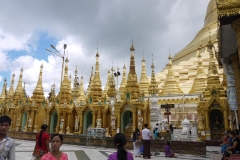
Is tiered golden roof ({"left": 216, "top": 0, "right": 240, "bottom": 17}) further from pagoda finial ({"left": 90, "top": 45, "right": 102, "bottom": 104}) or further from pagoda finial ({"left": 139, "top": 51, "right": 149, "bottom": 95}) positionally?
pagoda finial ({"left": 139, "top": 51, "right": 149, "bottom": 95})

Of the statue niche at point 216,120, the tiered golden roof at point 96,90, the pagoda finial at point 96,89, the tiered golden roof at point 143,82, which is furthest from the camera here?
the tiered golden roof at point 143,82

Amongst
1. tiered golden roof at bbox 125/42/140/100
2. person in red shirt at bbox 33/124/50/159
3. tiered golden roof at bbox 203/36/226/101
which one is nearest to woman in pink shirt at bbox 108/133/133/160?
person in red shirt at bbox 33/124/50/159

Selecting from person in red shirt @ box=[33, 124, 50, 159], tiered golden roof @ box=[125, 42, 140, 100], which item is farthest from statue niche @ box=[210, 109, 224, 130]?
person in red shirt @ box=[33, 124, 50, 159]

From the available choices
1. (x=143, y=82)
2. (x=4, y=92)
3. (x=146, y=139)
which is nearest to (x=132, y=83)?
(x=146, y=139)

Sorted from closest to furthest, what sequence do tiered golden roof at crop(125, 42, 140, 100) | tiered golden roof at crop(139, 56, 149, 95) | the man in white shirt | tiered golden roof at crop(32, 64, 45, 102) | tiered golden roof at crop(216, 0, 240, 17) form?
tiered golden roof at crop(216, 0, 240, 17) → the man in white shirt → tiered golden roof at crop(125, 42, 140, 100) → tiered golden roof at crop(32, 64, 45, 102) → tiered golden roof at crop(139, 56, 149, 95)

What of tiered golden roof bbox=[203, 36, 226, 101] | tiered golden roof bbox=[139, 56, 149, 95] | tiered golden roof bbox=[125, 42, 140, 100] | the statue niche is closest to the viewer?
the statue niche

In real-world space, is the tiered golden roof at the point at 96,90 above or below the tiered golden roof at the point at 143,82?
below

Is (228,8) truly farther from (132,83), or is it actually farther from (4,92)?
(4,92)

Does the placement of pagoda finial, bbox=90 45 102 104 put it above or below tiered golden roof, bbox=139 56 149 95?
below

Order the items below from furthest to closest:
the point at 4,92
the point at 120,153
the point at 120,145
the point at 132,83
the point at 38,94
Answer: the point at 4,92
the point at 38,94
the point at 132,83
the point at 120,145
the point at 120,153

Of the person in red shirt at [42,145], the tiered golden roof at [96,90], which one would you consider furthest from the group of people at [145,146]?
the tiered golden roof at [96,90]

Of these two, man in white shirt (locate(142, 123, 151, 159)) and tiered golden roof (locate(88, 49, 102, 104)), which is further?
tiered golden roof (locate(88, 49, 102, 104))

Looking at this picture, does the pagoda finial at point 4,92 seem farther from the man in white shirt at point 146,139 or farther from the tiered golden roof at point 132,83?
the man in white shirt at point 146,139

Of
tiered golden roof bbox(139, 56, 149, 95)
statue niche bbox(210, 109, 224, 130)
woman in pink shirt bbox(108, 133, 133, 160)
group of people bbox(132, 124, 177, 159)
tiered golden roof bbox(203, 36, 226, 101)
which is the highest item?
tiered golden roof bbox(139, 56, 149, 95)
